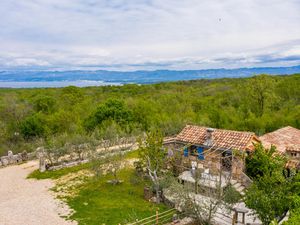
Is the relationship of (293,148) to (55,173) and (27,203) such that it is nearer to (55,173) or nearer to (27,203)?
(27,203)

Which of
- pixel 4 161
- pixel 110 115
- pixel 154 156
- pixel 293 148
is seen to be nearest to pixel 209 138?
pixel 154 156

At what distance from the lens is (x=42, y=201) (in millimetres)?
21844

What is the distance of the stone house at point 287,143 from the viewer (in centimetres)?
2360

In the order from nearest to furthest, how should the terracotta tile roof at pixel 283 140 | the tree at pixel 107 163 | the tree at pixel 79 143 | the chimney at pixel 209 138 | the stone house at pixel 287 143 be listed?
the stone house at pixel 287 143 < the chimney at pixel 209 138 < the tree at pixel 107 163 < the terracotta tile roof at pixel 283 140 < the tree at pixel 79 143

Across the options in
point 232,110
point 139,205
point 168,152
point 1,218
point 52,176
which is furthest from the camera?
point 232,110

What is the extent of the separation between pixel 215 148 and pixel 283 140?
25.2ft

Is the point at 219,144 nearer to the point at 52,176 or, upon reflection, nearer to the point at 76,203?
the point at 76,203

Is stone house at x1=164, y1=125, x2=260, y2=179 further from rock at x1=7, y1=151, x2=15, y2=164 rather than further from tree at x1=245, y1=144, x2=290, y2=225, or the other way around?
rock at x1=7, y1=151, x2=15, y2=164

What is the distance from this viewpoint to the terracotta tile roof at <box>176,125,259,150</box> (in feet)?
75.5

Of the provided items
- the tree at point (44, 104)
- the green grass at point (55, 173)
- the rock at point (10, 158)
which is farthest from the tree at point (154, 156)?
the tree at point (44, 104)

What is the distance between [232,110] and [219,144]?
73.2 ft

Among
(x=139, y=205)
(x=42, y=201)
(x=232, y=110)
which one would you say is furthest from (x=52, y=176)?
(x=232, y=110)

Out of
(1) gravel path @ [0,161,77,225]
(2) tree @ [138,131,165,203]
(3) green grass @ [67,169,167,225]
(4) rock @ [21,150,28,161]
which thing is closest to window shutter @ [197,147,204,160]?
(2) tree @ [138,131,165,203]

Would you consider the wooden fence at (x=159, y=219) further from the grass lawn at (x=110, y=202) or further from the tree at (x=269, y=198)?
the tree at (x=269, y=198)
